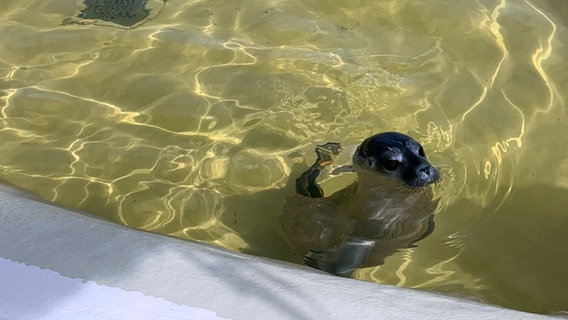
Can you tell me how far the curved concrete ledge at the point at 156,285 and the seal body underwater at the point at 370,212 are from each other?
0.87m

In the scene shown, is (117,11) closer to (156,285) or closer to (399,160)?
(399,160)

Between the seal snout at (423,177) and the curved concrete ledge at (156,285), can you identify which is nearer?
the curved concrete ledge at (156,285)

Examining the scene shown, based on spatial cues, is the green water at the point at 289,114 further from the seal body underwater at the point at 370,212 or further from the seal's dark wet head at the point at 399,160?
the seal's dark wet head at the point at 399,160

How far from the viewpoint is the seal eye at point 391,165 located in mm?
2818

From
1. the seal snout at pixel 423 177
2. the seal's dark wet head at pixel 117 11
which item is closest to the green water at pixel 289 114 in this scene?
the seal's dark wet head at pixel 117 11

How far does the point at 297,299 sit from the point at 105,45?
295 centimetres

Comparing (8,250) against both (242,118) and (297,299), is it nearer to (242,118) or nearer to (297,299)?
(297,299)

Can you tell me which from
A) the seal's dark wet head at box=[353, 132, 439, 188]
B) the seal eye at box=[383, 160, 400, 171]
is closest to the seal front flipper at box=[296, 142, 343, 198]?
the seal's dark wet head at box=[353, 132, 439, 188]

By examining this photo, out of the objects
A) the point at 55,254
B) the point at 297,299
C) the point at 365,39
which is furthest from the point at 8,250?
the point at 365,39

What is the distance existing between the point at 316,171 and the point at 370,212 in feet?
1.68

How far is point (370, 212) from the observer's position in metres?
2.96

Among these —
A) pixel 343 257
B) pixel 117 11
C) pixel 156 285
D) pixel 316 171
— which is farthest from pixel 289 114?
pixel 156 285

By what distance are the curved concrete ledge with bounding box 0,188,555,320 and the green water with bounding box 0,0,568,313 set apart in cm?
107

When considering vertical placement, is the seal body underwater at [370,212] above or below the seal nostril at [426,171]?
below
